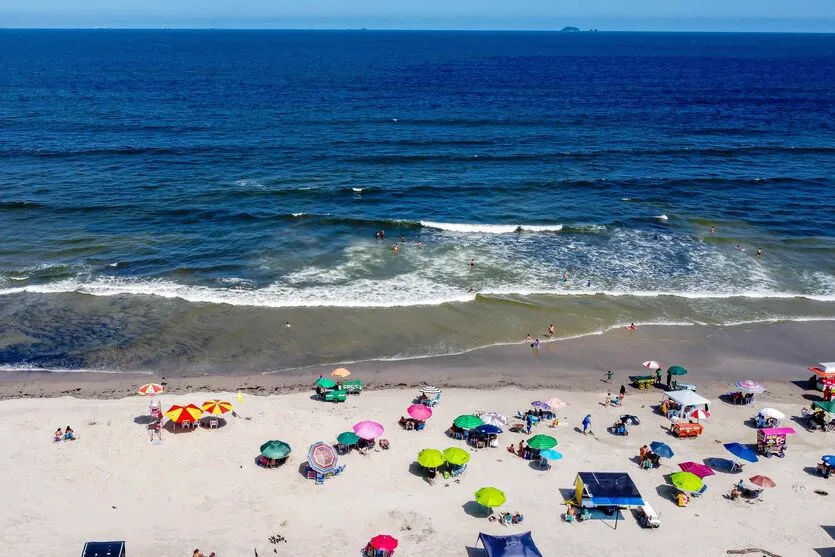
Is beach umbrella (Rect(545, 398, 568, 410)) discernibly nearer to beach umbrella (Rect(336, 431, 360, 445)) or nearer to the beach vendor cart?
the beach vendor cart

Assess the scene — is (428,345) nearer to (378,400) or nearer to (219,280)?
(378,400)

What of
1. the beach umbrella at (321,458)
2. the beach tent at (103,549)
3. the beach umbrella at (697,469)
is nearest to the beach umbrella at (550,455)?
the beach umbrella at (697,469)

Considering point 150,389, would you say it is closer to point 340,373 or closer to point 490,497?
point 340,373

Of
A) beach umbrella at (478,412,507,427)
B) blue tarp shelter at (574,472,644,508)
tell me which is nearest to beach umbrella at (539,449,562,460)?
blue tarp shelter at (574,472,644,508)

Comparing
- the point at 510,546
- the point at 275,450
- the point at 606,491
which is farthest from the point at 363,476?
the point at 606,491

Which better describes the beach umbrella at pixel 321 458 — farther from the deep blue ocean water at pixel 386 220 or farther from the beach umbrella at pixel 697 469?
the beach umbrella at pixel 697 469

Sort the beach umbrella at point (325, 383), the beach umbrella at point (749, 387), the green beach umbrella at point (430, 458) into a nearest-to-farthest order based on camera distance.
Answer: the green beach umbrella at point (430, 458), the beach umbrella at point (325, 383), the beach umbrella at point (749, 387)
